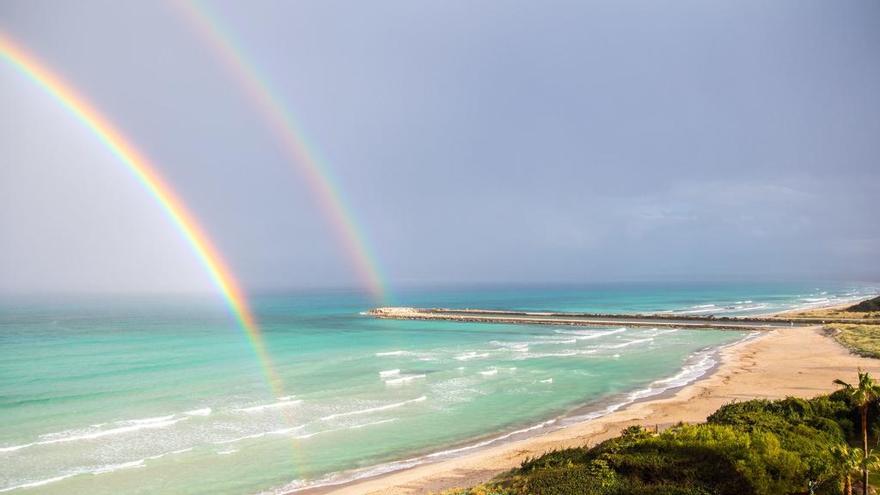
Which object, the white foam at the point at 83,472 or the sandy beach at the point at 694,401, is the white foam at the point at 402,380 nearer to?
the sandy beach at the point at 694,401

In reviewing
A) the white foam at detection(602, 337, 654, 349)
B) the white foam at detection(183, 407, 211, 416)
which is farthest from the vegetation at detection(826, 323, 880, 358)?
the white foam at detection(183, 407, 211, 416)

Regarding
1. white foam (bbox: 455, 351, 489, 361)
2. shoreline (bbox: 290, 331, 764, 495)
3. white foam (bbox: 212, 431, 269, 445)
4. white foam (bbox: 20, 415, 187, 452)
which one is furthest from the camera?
white foam (bbox: 455, 351, 489, 361)

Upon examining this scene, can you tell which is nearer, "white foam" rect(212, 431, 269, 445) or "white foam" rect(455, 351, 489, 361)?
"white foam" rect(212, 431, 269, 445)

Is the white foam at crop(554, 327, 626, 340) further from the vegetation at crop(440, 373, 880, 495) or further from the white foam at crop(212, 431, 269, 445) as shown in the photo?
the vegetation at crop(440, 373, 880, 495)

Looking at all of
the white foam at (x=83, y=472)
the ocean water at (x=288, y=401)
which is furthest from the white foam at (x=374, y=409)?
the white foam at (x=83, y=472)

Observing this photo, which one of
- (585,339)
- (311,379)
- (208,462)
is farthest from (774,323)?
(208,462)

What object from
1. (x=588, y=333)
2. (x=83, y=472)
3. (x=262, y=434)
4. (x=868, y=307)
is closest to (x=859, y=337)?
(x=588, y=333)
